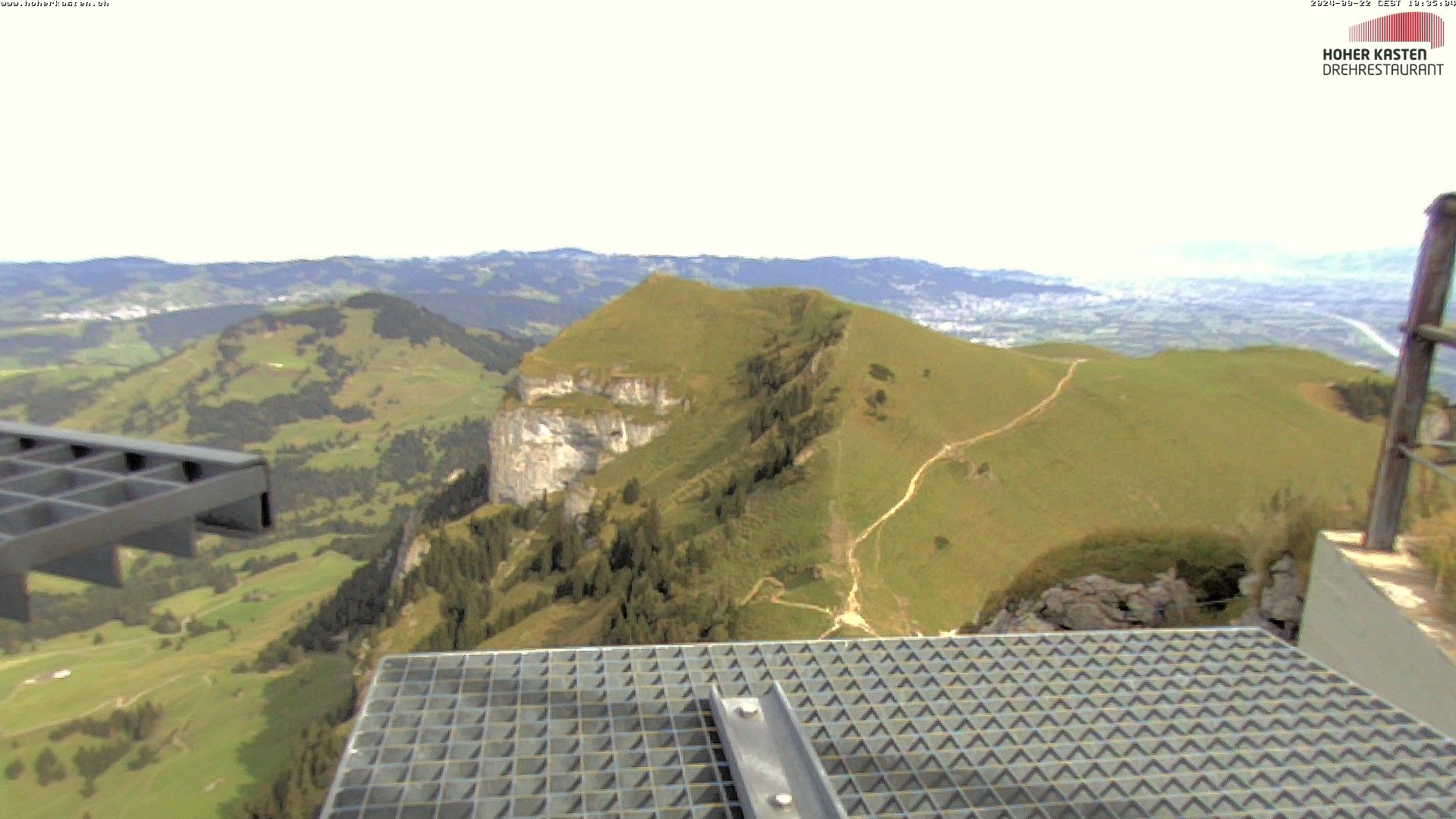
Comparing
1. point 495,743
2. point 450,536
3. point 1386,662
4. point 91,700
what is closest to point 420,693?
point 495,743

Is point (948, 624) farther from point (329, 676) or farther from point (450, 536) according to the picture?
point (329, 676)

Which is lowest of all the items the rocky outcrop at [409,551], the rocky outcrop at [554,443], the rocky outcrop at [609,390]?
the rocky outcrop at [409,551]

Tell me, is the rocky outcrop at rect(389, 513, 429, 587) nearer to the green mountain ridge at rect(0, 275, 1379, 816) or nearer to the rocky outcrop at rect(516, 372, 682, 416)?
the green mountain ridge at rect(0, 275, 1379, 816)

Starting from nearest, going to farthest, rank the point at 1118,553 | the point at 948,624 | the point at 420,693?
1. the point at 420,693
2. the point at 1118,553
3. the point at 948,624

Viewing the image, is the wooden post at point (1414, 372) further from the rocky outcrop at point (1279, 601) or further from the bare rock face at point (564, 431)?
the bare rock face at point (564, 431)

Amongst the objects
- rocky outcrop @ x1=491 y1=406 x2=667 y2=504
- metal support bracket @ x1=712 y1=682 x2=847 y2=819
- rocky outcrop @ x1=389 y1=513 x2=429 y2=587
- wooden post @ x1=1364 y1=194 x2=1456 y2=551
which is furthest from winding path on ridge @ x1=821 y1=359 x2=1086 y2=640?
rocky outcrop @ x1=389 y1=513 x2=429 y2=587

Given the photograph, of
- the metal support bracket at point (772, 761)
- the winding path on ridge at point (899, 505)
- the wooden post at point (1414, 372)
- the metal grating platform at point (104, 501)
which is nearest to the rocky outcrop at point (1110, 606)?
the wooden post at point (1414, 372)

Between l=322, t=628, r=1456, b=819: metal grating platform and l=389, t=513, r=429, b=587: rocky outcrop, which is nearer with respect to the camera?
l=322, t=628, r=1456, b=819: metal grating platform
